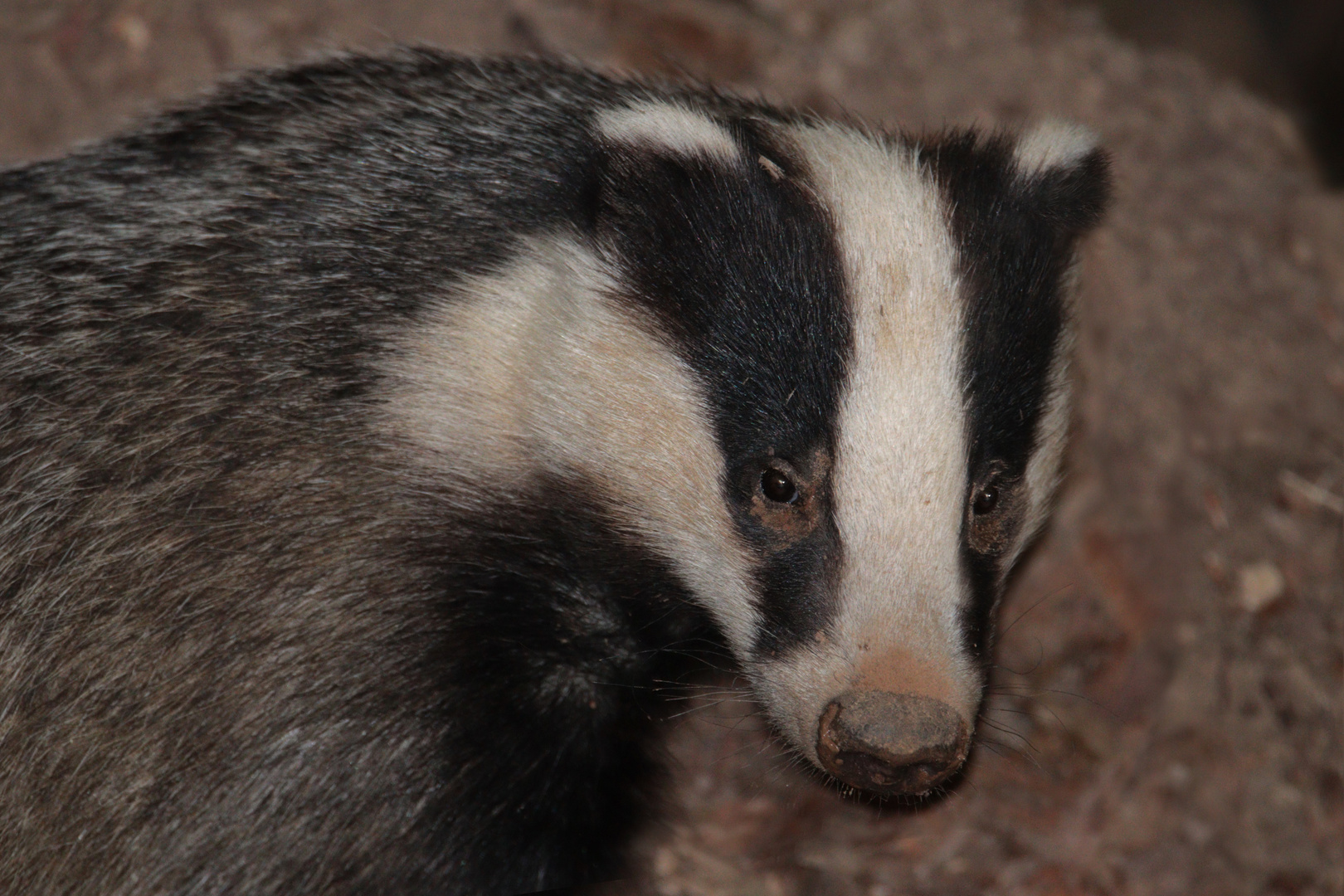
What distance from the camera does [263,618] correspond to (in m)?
2.41

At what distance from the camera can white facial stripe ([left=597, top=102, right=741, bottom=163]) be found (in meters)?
2.33

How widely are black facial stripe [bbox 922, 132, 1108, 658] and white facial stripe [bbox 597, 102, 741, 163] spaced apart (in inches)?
17.0

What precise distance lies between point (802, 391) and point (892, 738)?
0.59 m

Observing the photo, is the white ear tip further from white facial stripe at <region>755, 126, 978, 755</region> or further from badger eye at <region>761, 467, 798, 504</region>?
badger eye at <region>761, 467, 798, 504</region>

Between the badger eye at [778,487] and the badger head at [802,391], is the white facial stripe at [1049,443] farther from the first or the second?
the badger eye at [778,487]

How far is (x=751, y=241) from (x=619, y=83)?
0.82 m

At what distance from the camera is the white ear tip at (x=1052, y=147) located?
102 inches

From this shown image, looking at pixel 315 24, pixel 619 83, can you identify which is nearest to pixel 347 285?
pixel 619 83

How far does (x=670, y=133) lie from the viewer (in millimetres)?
2336

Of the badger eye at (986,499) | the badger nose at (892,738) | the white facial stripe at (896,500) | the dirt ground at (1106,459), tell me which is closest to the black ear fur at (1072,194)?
the dirt ground at (1106,459)

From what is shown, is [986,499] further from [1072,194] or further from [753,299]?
[1072,194]

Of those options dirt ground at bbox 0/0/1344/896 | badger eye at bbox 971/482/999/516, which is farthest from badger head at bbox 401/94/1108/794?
dirt ground at bbox 0/0/1344/896

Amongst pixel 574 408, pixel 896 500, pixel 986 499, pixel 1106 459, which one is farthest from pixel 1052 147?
pixel 1106 459

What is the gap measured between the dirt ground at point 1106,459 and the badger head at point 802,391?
60 centimetres
